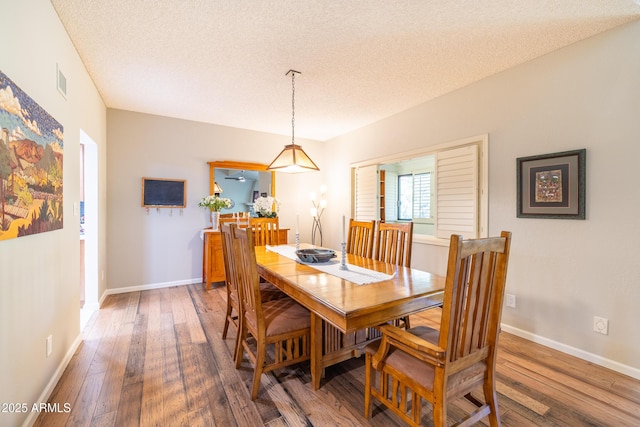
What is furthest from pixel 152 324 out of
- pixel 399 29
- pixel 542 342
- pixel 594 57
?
pixel 594 57

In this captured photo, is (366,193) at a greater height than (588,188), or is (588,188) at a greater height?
(366,193)

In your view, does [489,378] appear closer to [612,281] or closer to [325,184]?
[612,281]

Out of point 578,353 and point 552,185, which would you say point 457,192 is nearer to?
point 552,185

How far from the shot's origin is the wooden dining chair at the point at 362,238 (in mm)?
2846

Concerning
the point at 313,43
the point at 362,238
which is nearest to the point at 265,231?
the point at 362,238

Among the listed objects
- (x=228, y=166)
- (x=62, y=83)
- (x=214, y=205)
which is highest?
(x=62, y=83)

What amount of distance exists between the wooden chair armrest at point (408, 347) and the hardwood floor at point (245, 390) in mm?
474

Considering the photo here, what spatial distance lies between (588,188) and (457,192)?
114 cm

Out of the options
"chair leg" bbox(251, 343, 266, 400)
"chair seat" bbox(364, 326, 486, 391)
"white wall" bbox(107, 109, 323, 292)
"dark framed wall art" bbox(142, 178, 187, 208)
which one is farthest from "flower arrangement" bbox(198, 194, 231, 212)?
"chair seat" bbox(364, 326, 486, 391)

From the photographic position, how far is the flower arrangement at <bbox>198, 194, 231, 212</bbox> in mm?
4246

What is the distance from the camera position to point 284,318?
77.5 inches

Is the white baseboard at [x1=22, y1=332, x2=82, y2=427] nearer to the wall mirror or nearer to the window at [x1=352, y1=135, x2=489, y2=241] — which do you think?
the wall mirror

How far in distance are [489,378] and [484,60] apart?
260 centimetres

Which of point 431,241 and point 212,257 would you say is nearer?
point 431,241
